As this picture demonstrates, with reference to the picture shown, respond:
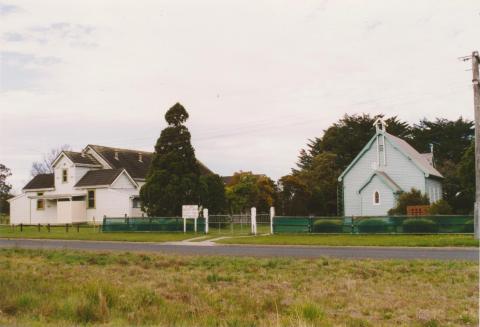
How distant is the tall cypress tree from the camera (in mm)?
40812

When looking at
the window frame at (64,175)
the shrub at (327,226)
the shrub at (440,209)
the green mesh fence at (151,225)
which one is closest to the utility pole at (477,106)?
the shrub at (327,226)

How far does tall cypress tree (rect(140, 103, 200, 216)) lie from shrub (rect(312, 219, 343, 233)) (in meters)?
10.8

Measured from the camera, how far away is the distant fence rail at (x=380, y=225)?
1203 inches

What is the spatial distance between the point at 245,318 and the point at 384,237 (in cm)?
2223

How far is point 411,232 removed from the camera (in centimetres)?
3133

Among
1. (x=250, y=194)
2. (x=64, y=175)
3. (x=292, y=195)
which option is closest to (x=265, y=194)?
(x=250, y=194)

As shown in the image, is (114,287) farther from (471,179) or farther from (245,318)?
(471,179)

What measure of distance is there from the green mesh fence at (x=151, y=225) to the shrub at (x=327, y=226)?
7.76 metres

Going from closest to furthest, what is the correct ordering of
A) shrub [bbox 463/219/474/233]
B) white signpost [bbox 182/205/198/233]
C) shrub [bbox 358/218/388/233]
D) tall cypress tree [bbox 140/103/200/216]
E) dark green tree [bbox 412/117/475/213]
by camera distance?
shrub [bbox 463/219/474/233] < shrub [bbox 358/218/388/233] < white signpost [bbox 182/205/198/233] < tall cypress tree [bbox 140/103/200/216] < dark green tree [bbox 412/117/475/213]

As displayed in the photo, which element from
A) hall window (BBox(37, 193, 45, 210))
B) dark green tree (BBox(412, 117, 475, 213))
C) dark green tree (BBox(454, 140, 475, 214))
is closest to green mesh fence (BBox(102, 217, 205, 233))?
hall window (BBox(37, 193, 45, 210))

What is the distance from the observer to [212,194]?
4428 centimetres

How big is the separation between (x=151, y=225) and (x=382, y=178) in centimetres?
1887

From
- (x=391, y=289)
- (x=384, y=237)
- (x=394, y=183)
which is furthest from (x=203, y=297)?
(x=394, y=183)

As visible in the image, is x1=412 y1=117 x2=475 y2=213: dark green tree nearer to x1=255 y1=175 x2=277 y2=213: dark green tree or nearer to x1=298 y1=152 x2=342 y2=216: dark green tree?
x1=298 y1=152 x2=342 y2=216: dark green tree
